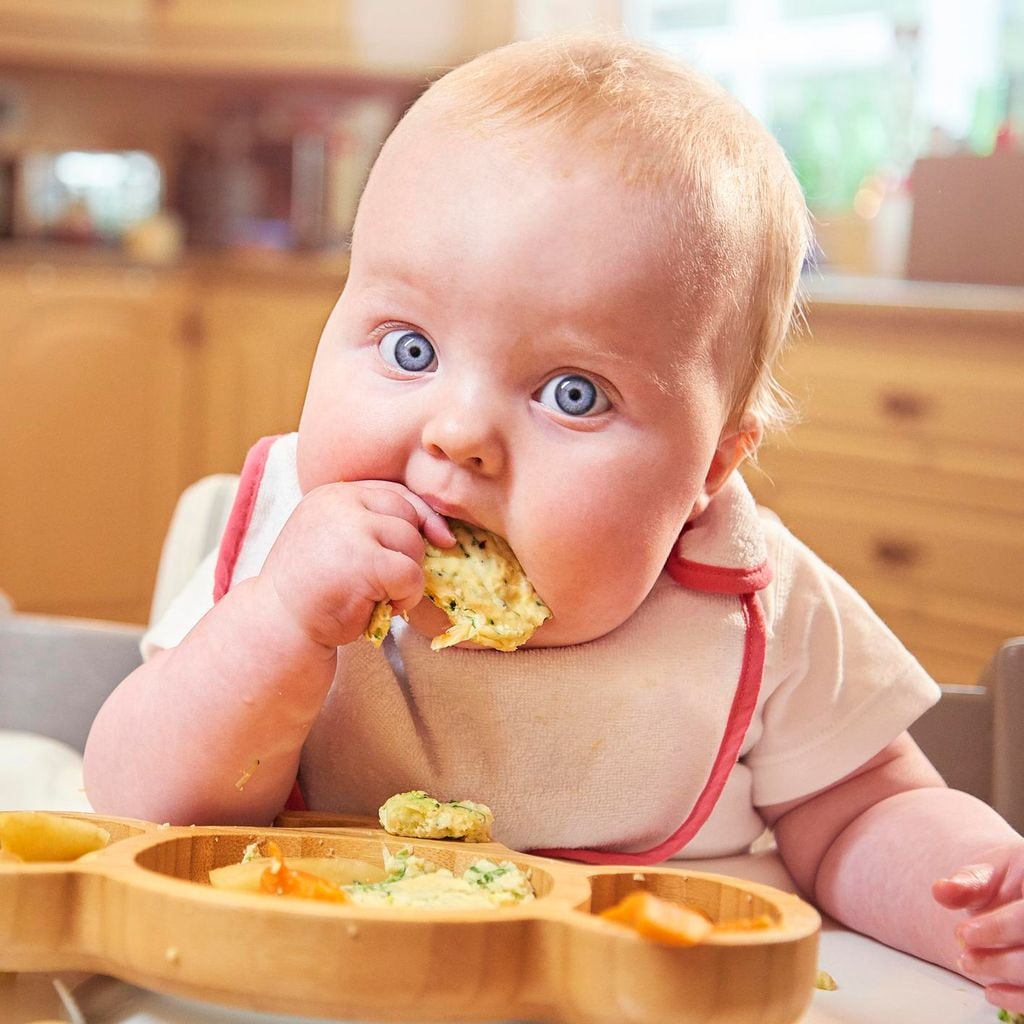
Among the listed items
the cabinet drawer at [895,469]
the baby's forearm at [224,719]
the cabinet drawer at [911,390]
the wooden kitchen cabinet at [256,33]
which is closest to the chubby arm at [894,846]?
the baby's forearm at [224,719]

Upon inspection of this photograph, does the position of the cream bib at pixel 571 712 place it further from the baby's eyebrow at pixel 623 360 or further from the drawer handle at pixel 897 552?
the drawer handle at pixel 897 552

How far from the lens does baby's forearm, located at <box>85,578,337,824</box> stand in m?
0.62

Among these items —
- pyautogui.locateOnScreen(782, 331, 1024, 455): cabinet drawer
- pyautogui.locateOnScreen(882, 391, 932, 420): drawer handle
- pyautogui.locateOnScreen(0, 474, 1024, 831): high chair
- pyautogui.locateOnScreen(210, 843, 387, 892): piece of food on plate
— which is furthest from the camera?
pyautogui.locateOnScreen(882, 391, 932, 420): drawer handle

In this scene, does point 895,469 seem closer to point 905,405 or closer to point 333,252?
point 905,405

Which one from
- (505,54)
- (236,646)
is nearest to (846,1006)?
(236,646)

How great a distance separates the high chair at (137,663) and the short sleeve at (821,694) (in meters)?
0.09

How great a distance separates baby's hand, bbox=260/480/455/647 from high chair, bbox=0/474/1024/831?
40cm

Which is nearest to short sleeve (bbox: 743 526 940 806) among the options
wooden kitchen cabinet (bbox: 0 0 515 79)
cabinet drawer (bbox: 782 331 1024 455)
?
cabinet drawer (bbox: 782 331 1024 455)

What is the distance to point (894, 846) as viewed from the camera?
760mm

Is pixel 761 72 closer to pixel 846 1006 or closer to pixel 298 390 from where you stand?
pixel 298 390

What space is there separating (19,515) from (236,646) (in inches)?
108

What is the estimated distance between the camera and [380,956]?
1.45 feet

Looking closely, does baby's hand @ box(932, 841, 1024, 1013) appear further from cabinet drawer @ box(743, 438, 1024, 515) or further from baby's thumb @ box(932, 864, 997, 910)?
cabinet drawer @ box(743, 438, 1024, 515)

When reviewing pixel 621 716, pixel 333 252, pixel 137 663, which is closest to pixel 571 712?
pixel 621 716
